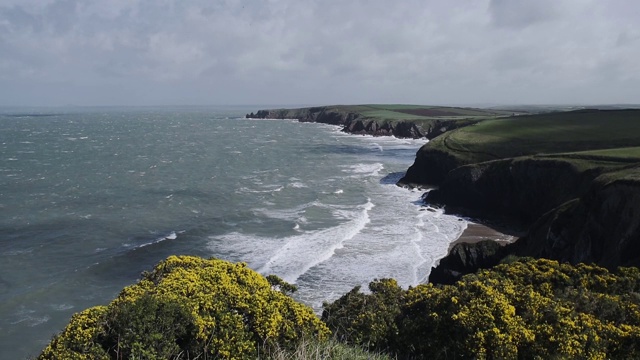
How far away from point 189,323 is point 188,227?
34104mm

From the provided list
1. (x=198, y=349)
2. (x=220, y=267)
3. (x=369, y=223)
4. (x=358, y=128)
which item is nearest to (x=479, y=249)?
(x=369, y=223)

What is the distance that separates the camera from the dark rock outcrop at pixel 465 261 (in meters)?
31.7

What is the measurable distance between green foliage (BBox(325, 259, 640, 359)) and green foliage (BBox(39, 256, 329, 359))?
1797mm

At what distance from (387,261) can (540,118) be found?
256 feet

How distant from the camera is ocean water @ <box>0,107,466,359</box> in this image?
3180cm

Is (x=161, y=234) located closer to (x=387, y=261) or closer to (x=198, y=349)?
(x=387, y=261)

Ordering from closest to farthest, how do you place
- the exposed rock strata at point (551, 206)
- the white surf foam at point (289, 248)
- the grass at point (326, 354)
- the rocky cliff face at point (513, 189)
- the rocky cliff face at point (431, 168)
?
the grass at point (326, 354)
the exposed rock strata at point (551, 206)
the white surf foam at point (289, 248)
the rocky cliff face at point (513, 189)
the rocky cliff face at point (431, 168)

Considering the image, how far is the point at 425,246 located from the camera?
41.7 m

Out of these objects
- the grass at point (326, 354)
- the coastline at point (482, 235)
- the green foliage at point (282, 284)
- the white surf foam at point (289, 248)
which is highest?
the grass at point (326, 354)

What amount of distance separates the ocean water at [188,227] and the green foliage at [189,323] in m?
14.4

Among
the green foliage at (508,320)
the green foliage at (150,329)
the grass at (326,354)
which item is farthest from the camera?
the green foliage at (508,320)

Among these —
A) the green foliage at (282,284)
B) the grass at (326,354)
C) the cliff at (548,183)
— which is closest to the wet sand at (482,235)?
the cliff at (548,183)

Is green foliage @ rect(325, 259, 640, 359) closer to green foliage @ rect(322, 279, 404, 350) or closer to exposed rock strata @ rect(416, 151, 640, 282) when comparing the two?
green foliage @ rect(322, 279, 404, 350)

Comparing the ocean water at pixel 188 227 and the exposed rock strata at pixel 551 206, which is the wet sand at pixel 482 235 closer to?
the ocean water at pixel 188 227
